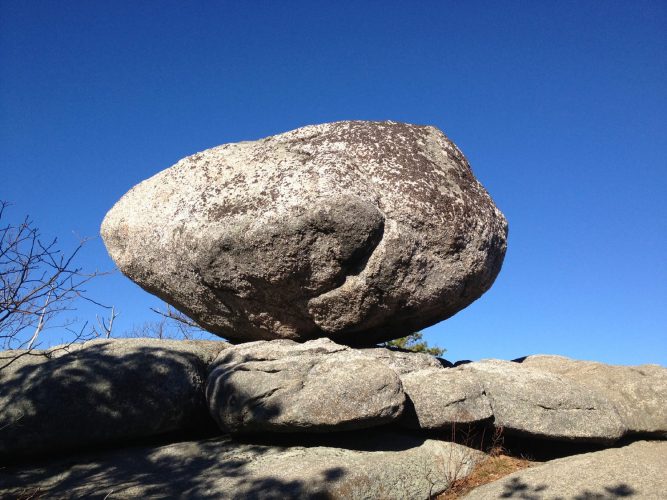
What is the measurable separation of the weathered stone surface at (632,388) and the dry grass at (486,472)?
139 cm

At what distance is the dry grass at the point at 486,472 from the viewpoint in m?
7.66

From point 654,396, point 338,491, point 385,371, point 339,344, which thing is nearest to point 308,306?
point 339,344

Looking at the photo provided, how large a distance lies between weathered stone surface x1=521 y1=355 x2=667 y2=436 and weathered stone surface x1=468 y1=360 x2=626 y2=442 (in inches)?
15.8

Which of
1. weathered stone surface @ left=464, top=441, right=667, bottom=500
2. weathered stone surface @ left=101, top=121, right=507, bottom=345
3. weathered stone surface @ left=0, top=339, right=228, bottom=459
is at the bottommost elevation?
weathered stone surface @ left=464, top=441, right=667, bottom=500

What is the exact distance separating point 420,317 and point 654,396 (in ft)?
10.6

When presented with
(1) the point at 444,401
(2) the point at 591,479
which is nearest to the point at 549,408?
(2) the point at 591,479

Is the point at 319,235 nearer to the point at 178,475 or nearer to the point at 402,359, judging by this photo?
the point at 402,359

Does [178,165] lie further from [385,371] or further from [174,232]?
[385,371]

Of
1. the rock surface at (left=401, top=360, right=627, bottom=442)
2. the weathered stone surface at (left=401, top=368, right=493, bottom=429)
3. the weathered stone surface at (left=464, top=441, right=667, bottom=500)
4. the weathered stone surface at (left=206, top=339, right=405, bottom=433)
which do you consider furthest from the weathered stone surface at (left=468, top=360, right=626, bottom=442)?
the weathered stone surface at (left=206, top=339, right=405, bottom=433)

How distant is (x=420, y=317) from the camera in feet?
30.5

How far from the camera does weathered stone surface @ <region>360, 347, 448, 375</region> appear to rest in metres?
8.82

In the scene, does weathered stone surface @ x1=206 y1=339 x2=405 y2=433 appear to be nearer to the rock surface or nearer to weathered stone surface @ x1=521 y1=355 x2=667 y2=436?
the rock surface

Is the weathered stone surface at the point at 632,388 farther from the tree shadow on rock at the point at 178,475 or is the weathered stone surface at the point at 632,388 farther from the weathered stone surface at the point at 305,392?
the tree shadow on rock at the point at 178,475

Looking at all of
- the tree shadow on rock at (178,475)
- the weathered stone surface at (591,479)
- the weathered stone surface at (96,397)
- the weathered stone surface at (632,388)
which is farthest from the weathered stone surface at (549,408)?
the weathered stone surface at (96,397)
